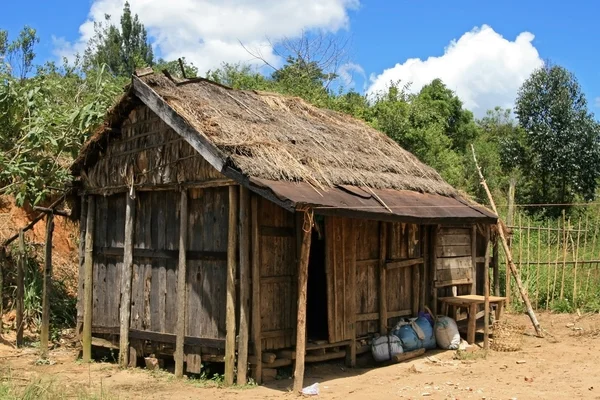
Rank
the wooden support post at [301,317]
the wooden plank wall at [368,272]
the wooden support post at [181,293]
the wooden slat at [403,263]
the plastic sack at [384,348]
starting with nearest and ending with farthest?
1. the wooden support post at [301,317]
2. the wooden support post at [181,293]
3. the wooden plank wall at [368,272]
4. the plastic sack at [384,348]
5. the wooden slat at [403,263]

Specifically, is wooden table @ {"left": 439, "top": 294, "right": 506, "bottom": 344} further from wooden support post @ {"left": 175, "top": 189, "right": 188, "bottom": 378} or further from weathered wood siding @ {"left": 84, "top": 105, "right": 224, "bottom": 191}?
weathered wood siding @ {"left": 84, "top": 105, "right": 224, "bottom": 191}

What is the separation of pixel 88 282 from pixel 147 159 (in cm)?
225

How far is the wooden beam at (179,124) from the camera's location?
7.77 metres

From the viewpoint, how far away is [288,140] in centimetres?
902

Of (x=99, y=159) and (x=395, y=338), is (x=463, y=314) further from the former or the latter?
(x=99, y=159)

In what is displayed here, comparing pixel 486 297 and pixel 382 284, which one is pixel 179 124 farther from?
pixel 486 297

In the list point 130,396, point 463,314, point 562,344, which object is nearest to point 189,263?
point 130,396

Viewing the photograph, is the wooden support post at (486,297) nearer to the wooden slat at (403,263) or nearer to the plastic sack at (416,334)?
the plastic sack at (416,334)

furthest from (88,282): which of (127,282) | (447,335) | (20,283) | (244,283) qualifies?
(447,335)

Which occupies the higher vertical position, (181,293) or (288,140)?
(288,140)

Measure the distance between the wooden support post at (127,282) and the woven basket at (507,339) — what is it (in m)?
5.59

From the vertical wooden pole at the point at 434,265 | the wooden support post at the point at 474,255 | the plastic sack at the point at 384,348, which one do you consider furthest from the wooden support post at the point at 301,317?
the wooden support post at the point at 474,255

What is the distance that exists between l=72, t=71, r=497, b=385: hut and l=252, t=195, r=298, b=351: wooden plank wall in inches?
0.8

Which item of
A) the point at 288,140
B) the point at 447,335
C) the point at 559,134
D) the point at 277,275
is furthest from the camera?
the point at 559,134
